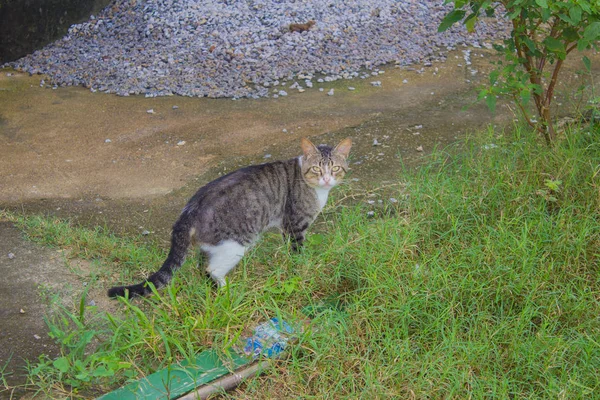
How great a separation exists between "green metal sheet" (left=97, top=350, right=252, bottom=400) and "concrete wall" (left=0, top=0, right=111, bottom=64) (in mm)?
5292

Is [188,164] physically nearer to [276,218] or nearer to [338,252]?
[276,218]

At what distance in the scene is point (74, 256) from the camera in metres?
4.09

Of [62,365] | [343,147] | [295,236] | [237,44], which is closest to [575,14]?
[343,147]

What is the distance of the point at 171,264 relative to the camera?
3.50m

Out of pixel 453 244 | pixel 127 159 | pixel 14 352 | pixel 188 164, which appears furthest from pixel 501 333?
pixel 127 159

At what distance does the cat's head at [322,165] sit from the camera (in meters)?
3.99

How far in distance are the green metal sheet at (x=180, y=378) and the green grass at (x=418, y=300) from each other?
6 centimetres

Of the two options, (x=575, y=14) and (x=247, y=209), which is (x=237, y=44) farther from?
(x=575, y=14)

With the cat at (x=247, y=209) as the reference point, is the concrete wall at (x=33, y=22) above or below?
above

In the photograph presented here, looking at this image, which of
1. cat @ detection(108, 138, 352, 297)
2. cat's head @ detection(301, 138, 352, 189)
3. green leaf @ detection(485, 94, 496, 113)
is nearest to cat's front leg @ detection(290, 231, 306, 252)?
cat @ detection(108, 138, 352, 297)

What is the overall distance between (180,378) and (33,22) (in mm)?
5541

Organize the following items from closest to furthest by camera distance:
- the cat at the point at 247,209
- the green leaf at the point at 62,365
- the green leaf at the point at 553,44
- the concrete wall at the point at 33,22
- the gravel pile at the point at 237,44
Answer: the green leaf at the point at 62,365 < the cat at the point at 247,209 < the green leaf at the point at 553,44 < the gravel pile at the point at 237,44 < the concrete wall at the point at 33,22

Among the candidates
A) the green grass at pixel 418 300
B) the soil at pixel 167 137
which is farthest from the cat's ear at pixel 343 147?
the soil at pixel 167 137

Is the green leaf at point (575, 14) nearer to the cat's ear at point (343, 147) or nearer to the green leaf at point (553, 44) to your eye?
the green leaf at point (553, 44)
